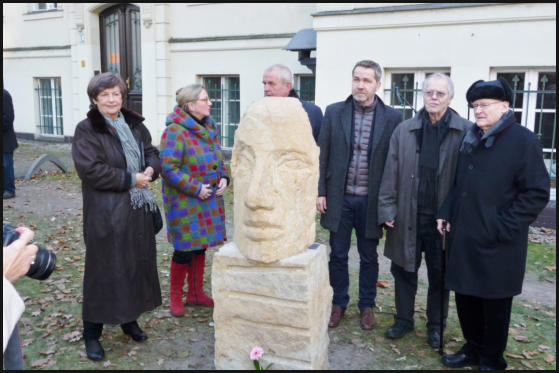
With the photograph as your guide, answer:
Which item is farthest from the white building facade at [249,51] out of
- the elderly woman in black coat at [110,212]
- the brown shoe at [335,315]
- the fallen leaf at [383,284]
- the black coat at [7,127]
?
the elderly woman in black coat at [110,212]

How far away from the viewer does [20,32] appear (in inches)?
585

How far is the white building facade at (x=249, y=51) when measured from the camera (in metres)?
7.25

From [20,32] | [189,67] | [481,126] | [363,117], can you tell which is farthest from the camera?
[20,32]

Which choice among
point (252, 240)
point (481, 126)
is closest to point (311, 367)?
point (252, 240)

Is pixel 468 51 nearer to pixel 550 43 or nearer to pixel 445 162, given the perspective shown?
pixel 550 43

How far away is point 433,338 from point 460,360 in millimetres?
327

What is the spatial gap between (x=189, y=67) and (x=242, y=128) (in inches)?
371

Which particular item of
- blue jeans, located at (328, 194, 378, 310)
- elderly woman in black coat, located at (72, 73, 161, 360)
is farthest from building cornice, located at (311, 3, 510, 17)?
elderly woman in black coat, located at (72, 73, 161, 360)

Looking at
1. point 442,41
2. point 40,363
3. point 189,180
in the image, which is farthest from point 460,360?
point 442,41

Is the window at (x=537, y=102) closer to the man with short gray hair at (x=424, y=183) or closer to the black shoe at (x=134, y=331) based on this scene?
the man with short gray hair at (x=424, y=183)

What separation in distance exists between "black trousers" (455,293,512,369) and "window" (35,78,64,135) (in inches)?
563

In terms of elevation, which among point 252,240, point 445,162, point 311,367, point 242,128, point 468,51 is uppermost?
point 468,51

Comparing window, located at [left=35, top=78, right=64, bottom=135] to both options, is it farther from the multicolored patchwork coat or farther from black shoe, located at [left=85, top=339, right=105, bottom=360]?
black shoe, located at [left=85, top=339, right=105, bottom=360]

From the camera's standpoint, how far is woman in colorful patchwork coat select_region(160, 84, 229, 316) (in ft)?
12.6
